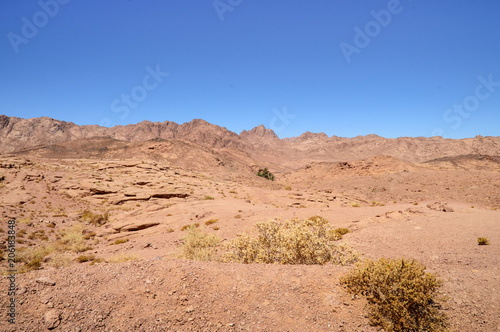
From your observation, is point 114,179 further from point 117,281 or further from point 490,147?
point 490,147

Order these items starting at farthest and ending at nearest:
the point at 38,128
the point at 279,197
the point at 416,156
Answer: the point at 38,128 < the point at 416,156 < the point at 279,197

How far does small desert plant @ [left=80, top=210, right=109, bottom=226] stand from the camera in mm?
18016

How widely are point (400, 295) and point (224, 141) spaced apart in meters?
147

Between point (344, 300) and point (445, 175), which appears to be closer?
point (344, 300)

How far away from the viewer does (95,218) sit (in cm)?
1828

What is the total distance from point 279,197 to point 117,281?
22.7 meters

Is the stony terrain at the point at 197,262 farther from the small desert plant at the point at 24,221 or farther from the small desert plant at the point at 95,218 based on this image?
the small desert plant at the point at 95,218

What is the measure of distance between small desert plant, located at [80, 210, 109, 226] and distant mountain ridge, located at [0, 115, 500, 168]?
78905 millimetres

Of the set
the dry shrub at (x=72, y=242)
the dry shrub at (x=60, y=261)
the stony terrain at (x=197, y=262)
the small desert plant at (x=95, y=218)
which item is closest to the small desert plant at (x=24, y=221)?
the stony terrain at (x=197, y=262)

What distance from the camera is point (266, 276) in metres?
5.38

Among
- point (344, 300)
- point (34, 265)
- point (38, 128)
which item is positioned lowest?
point (34, 265)

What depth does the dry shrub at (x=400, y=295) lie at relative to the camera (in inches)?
157

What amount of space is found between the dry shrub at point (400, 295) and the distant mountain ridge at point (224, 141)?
310ft

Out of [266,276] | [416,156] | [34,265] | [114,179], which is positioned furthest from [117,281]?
[416,156]
